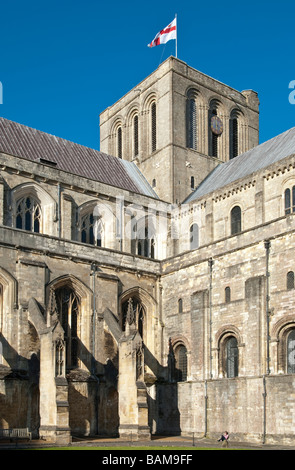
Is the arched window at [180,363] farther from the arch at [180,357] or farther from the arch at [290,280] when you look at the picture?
the arch at [290,280]

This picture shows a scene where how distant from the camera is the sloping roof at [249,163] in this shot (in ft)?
146

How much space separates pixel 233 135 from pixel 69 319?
2521 cm

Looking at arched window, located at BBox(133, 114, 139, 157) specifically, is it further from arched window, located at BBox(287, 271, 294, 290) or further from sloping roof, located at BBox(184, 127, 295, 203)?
arched window, located at BBox(287, 271, 294, 290)

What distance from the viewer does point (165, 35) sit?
53094 mm

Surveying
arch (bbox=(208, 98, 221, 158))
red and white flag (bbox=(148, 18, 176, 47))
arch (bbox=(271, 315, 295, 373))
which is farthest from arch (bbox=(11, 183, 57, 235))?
red and white flag (bbox=(148, 18, 176, 47))

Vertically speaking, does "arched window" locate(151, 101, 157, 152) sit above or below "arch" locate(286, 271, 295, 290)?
above

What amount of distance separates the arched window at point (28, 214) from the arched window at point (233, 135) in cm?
1885

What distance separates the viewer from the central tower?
167 feet

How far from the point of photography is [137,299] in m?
40.4

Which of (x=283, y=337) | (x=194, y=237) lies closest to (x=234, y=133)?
(x=194, y=237)

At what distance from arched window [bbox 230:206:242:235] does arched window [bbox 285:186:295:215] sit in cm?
385

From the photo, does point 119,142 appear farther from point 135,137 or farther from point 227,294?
point 227,294

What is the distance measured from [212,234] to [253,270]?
1006cm
